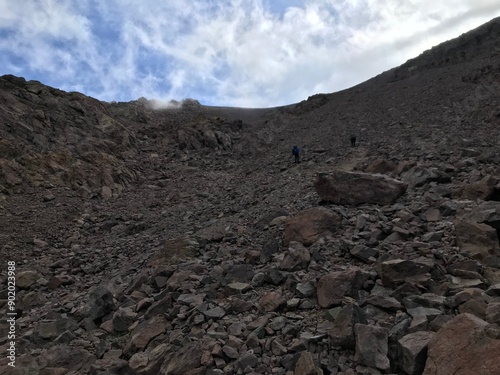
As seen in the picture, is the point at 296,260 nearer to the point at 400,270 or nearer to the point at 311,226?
the point at 311,226

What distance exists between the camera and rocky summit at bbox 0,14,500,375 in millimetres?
4949

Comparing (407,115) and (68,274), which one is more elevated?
(407,115)

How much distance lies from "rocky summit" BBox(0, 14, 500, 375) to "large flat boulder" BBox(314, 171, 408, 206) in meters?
0.04

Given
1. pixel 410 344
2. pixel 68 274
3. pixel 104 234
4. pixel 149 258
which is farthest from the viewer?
pixel 104 234

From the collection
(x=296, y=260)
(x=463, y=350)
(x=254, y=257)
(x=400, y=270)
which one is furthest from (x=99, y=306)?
(x=463, y=350)

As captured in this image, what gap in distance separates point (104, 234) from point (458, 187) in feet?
43.3

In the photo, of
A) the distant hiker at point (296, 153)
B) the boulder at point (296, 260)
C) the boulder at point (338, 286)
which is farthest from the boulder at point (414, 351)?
the distant hiker at point (296, 153)

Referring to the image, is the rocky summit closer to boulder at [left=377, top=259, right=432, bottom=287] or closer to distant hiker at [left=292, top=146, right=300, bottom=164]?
boulder at [left=377, top=259, right=432, bottom=287]

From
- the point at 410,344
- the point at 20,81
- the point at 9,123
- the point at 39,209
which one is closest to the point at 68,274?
the point at 39,209

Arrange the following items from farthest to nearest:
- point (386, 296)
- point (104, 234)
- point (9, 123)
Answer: point (9, 123)
point (104, 234)
point (386, 296)

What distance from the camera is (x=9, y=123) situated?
21016mm

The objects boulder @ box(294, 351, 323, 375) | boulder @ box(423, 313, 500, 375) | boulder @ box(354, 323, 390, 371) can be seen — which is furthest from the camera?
boulder @ box(294, 351, 323, 375)

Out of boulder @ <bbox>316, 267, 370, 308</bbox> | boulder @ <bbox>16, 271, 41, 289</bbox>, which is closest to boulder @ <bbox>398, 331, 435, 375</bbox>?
boulder @ <bbox>316, 267, 370, 308</bbox>

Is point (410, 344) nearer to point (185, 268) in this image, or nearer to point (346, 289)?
point (346, 289)
